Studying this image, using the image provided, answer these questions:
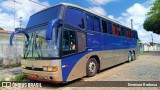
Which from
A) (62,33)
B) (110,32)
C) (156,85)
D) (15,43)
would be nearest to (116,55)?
(110,32)

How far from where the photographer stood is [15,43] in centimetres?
1530

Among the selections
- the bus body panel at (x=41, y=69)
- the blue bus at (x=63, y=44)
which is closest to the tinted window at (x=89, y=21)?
the blue bus at (x=63, y=44)

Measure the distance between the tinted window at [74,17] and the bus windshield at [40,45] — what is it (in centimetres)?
99

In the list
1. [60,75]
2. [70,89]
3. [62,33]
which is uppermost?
[62,33]

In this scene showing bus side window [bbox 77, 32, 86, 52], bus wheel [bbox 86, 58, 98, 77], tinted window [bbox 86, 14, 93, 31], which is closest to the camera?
bus side window [bbox 77, 32, 86, 52]

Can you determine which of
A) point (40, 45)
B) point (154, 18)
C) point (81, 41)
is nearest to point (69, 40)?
point (81, 41)

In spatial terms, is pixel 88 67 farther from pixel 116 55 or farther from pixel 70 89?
pixel 116 55

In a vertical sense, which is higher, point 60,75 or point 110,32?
point 110,32

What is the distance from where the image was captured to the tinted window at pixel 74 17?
788cm

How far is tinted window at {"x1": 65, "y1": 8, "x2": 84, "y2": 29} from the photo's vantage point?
25.8 ft

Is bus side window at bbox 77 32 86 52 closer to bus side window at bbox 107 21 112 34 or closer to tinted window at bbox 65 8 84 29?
tinted window at bbox 65 8 84 29

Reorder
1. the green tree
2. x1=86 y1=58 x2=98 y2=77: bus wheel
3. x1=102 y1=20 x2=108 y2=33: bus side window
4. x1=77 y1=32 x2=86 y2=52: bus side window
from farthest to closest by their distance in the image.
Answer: the green tree, x1=102 y1=20 x2=108 y2=33: bus side window, x1=86 y1=58 x2=98 y2=77: bus wheel, x1=77 y1=32 x2=86 y2=52: bus side window

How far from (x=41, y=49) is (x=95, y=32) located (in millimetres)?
3377

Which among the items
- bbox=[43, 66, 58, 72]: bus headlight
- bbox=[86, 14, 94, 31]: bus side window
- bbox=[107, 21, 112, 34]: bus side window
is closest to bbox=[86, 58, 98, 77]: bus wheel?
bbox=[86, 14, 94, 31]: bus side window
